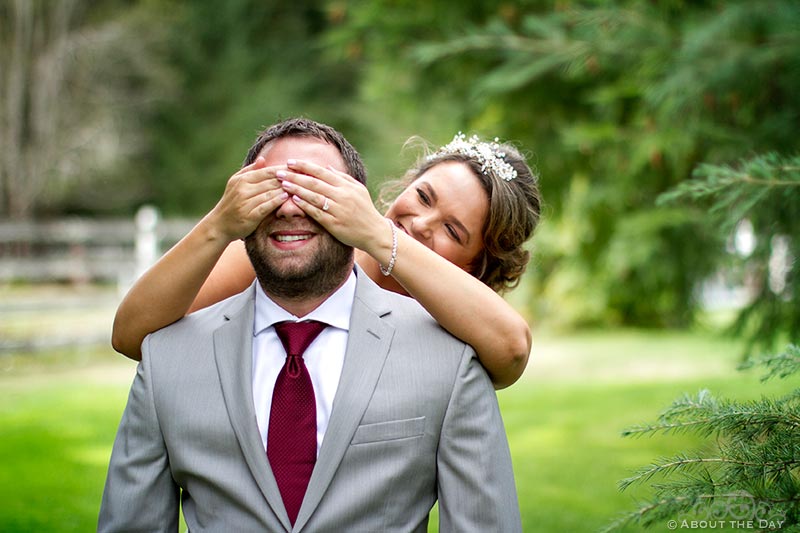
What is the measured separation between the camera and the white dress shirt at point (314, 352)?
2.26m

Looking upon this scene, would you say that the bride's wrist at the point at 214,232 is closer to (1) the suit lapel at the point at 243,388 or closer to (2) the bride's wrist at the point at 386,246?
(1) the suit lapel at the point at 243,388

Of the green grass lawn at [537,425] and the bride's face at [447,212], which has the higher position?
the bride's face at [447,212]

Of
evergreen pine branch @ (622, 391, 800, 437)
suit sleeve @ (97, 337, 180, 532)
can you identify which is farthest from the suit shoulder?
evergreen pine branch @ (622, 391, 800, 437)

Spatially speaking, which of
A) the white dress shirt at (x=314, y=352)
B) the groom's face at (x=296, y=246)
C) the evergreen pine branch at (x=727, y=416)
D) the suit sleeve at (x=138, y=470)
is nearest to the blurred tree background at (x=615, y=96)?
the groom's face at (x=296, y=246)

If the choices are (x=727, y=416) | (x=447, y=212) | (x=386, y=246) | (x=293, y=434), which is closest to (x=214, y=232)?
(x=386, y=246)

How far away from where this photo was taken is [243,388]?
7.28 ft

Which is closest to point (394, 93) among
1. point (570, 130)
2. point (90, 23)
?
point (570, 130)

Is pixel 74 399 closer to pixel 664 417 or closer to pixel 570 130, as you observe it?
pixel 570 130

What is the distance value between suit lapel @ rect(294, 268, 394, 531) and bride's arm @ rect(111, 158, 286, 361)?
0.40 meters

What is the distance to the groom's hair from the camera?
7.52 feet

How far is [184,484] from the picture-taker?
89.5 inches

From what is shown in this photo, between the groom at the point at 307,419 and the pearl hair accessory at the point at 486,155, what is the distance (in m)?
1.02

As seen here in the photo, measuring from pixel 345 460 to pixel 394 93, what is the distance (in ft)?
17.8

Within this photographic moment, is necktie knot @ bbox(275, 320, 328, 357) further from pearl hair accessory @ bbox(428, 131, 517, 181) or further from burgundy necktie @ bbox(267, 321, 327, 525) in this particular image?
pearl hair accessory @ bbox(428, 131, 517, 181)
